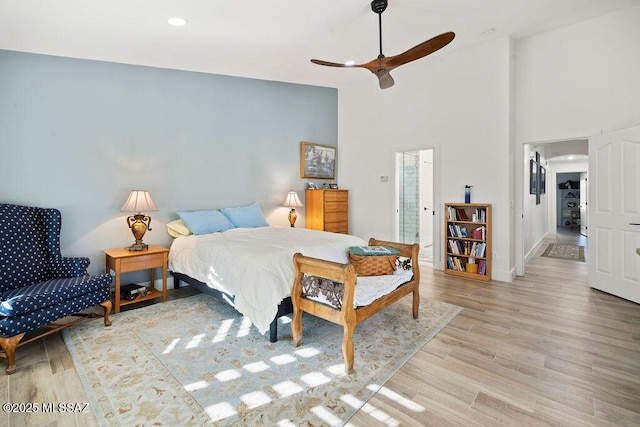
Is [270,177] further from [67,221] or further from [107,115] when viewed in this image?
[67,221]

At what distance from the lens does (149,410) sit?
1775 mm

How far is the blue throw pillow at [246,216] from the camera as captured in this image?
14.7 feet

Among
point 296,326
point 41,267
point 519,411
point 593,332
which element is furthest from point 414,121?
point 41,267

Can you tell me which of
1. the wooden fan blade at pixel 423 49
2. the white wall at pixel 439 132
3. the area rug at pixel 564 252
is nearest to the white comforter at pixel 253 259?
the wooden fan blade at pixel 423 49

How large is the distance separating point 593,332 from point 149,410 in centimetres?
352

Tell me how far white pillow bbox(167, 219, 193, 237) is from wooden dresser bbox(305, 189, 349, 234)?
226cm

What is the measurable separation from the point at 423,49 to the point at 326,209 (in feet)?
10.8

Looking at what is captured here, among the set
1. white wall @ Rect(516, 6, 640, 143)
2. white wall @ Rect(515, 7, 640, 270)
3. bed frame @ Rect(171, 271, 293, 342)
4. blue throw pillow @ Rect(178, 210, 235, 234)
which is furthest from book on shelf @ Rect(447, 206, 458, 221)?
blue throw pillow @ Rect(178, 210, 235, 234)

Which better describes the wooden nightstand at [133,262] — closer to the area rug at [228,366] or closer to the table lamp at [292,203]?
the area rug at [228,366]

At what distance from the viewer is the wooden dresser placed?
548 centimetres

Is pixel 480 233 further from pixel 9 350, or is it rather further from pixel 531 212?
pixel 9 350

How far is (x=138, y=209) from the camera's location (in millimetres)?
3498

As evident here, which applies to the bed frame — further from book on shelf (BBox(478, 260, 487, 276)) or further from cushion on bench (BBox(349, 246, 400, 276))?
book on shelf (BBox(478, 260, 487, 276))

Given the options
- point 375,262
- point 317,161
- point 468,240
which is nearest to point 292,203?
point 317,161
